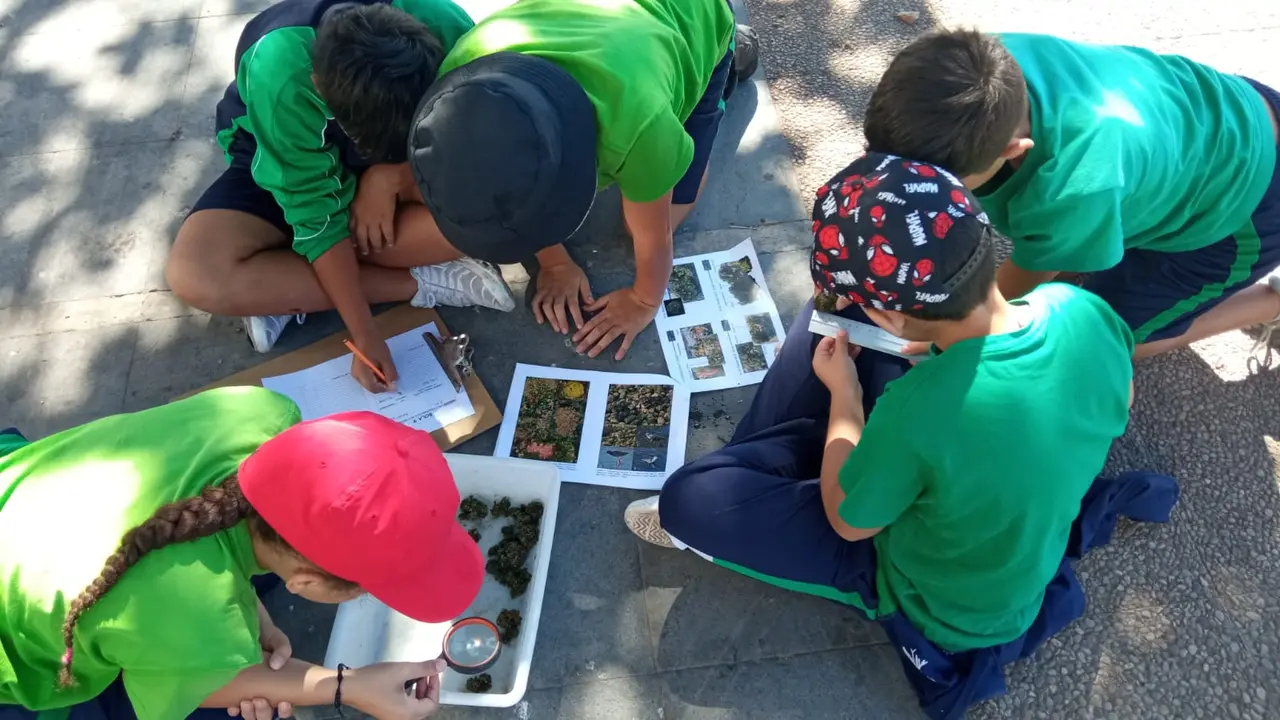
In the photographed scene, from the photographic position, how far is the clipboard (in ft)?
6.66

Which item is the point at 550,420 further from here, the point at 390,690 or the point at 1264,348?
the point at 1264,348

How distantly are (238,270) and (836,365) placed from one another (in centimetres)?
151

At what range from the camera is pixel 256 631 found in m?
1.31

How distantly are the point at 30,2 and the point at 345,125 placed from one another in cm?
232

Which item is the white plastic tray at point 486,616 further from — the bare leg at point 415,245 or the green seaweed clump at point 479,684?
the bare leg at point 415,245

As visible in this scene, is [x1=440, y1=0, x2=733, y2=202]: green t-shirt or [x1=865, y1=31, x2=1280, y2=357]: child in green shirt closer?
[x1=865, y1=31, x2=1280, y2=357]: child in green shirt

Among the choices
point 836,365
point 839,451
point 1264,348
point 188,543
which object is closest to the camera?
point 188,543

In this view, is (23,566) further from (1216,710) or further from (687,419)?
(1216,710)

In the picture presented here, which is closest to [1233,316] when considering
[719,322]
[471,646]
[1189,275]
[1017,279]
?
[1189,275]

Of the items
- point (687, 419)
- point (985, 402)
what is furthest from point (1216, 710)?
point (687, 419)

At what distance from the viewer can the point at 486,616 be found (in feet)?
5.90

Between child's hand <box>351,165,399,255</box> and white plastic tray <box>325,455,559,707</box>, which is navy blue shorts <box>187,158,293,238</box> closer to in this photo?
child's hand <box>351,165,399,255</box>

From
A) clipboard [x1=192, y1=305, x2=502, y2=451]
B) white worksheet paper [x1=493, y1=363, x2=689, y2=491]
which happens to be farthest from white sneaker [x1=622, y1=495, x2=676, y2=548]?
clipboard [x1=192, y1=305, x2=502, y2=451]

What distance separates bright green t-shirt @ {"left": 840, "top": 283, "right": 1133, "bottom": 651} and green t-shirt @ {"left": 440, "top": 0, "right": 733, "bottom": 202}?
72cm
